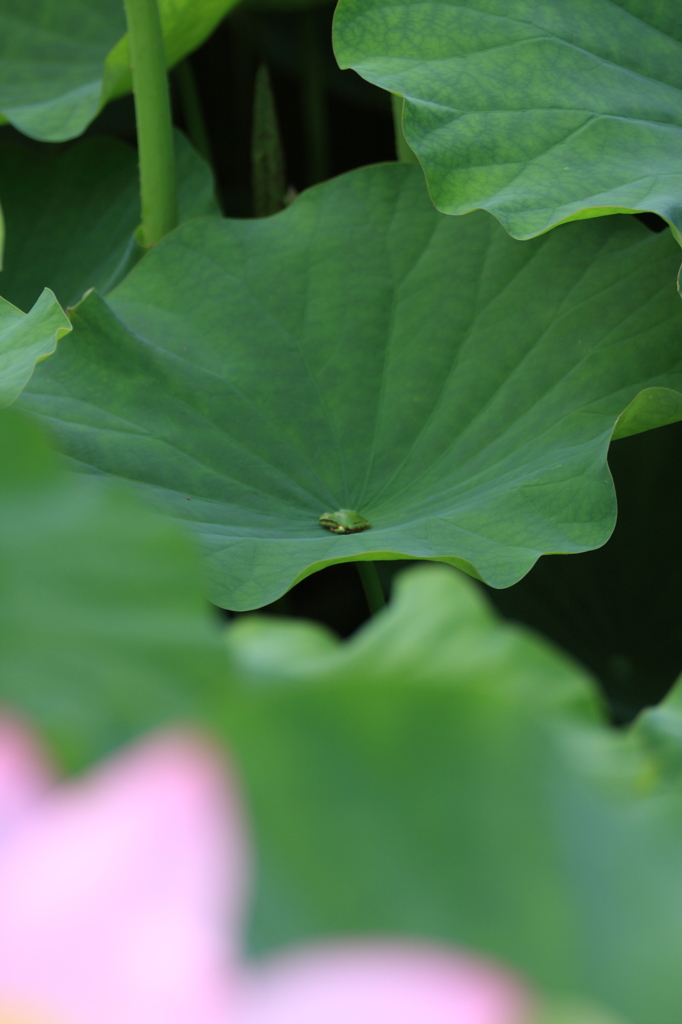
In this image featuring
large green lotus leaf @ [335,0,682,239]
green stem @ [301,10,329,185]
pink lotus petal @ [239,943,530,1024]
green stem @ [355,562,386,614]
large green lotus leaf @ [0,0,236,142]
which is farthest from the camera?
green stem @ [301,10,329,185]

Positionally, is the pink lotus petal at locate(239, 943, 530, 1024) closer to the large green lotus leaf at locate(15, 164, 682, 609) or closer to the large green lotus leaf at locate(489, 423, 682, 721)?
the large green lotus leaf at locate(15, 164, 682, 609)

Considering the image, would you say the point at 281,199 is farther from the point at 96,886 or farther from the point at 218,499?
the point at 96,886

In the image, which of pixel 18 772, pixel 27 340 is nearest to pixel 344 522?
pixel 27 340

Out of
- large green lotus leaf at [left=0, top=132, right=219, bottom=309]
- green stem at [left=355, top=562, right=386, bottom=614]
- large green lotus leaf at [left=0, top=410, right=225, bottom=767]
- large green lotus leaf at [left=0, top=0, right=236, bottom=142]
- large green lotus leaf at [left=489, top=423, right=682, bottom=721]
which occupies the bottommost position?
large green lotus leaf at [left=489, top=423, right=682, bottom=721]

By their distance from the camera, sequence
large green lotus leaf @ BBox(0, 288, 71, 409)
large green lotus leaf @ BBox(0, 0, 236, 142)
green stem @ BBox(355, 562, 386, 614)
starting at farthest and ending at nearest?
large green lotus leaf @ BBox(0, 0, 236, 142)
green stem @ BBox(355, 562, 386, 614)
large green lotus leaf @ BBox(0, 288, 71, 409)

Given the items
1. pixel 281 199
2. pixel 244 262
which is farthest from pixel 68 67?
pixel 244 262

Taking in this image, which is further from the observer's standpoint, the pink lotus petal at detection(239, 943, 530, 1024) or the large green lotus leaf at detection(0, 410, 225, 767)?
the large green lotus leaf at detection(0, 410, 225, 767)

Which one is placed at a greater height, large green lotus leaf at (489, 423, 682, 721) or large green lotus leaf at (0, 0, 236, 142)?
large green lotus leaf at (0, 0, 236, 142)

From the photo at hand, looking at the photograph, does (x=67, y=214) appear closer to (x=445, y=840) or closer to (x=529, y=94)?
(x=529, y=94)

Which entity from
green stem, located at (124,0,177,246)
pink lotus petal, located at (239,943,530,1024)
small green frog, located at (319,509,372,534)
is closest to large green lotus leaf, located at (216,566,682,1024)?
pink lotus petal, located at (239,943,530,1024)
